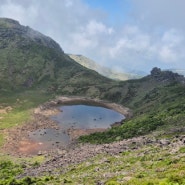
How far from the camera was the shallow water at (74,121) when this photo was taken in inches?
4555

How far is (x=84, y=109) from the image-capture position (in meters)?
179

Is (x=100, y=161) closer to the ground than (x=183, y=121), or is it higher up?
closer to the ground

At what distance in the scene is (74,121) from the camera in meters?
149

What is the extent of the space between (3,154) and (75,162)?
3627 centimetres

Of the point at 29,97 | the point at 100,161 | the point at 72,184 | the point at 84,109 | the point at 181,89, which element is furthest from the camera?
the point at 29,97

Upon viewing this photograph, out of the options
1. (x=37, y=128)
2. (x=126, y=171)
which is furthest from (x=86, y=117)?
(x=126, y=171)

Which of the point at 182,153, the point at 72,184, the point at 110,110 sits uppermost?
the point at 110,110

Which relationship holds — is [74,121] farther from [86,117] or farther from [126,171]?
[126,171]

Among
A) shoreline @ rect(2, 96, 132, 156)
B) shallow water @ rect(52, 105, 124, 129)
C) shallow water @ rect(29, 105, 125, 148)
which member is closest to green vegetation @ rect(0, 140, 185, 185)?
shoreline @ rect(2, 96, 132, 156)

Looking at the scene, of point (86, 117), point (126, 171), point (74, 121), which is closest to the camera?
point (126, 171)

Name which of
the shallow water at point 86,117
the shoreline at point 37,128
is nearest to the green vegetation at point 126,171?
the shoreline at point 37,128

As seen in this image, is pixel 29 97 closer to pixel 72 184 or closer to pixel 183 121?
pixel 183 121

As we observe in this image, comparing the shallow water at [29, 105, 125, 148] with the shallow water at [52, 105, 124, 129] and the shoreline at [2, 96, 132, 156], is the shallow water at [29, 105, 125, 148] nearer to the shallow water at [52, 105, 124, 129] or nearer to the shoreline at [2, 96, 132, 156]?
the shallow water at [52, 105, 124, 129]

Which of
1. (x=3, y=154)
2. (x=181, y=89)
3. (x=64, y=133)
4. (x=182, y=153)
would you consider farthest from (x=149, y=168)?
(x=181, y=89)
